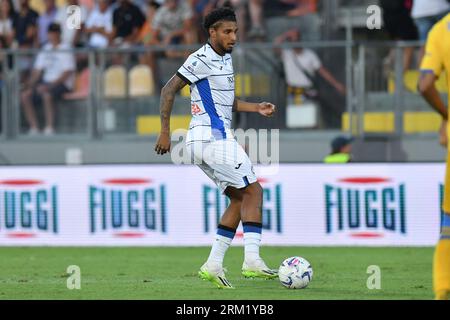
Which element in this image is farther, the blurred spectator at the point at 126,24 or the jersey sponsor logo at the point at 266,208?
the blurred spectator at the point at 126,24

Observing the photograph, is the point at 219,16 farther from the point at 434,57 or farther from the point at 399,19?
the point at 399,19

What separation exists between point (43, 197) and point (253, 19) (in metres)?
5.17

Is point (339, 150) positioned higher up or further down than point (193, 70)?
further down

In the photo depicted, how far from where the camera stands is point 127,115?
19609 mm

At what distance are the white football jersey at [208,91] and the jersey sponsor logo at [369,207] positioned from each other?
5.58 meters

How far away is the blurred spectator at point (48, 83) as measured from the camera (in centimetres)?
1967

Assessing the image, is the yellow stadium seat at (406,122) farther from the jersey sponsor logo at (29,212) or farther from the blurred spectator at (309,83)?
the jersey sponsor logo at (29,212)

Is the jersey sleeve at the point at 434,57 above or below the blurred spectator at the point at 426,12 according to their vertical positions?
below

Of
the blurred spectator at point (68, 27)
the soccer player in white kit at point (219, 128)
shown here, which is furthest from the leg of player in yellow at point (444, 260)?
the blurred spectator at point (68, 27)

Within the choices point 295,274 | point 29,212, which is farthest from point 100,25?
point 295,274

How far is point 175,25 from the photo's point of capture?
67.7 ft

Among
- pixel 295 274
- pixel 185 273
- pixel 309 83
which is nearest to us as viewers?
pixel 295 274

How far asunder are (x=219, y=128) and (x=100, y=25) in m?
9.79
